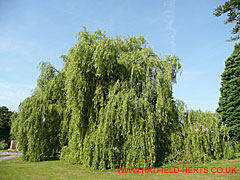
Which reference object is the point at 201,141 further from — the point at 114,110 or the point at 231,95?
the point at 231,95

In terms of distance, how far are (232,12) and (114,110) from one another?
19.9 ft

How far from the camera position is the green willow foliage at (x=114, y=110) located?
25.5 feet

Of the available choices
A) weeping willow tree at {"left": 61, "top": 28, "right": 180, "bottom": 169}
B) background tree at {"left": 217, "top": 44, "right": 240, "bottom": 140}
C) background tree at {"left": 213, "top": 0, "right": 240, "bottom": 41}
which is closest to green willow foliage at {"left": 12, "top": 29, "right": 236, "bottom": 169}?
weeping willow tree at {"left": 61, "top": 28, "right": 180, "bottom": 169}

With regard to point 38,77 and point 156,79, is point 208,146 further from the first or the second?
point 38,77

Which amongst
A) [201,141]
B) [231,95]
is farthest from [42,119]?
[231,95]

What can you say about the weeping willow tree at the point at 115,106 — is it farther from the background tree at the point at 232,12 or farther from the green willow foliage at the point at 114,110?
the background tree at the point at 232,12

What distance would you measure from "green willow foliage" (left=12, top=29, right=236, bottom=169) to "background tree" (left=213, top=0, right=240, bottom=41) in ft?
10.7

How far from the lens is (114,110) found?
7.93 meters

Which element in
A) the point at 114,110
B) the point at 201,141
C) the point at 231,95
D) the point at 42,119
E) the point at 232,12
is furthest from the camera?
the point at 231,95

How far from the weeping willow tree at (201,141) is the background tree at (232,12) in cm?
409

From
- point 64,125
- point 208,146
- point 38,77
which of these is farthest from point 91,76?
point 208,146

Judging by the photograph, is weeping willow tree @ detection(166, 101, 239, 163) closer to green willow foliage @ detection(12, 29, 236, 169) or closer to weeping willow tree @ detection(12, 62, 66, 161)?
green willow foliage @ detection(12, 29, 236, 169)

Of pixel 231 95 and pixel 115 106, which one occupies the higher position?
pixel 231 95

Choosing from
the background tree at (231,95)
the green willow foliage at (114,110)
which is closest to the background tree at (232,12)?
the green willow foliage at (114,110)
